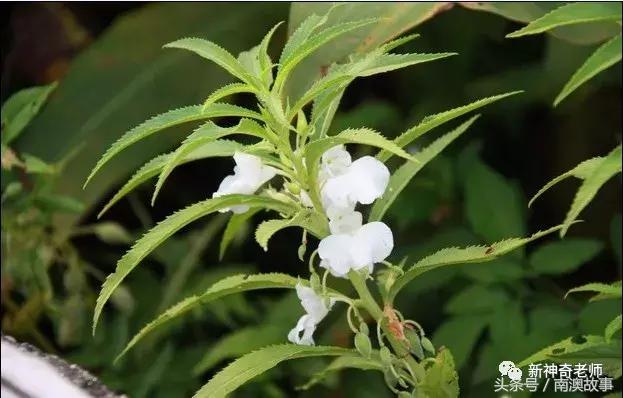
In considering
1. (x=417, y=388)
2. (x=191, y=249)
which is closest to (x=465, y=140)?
(x=191, y=249)

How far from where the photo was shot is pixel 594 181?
52cm

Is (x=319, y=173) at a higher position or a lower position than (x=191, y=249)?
lower

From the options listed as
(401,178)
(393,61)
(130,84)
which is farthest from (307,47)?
(130,84)

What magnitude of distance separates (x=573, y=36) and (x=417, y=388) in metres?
0.46

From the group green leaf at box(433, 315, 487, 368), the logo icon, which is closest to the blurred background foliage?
green leaf at box(433, 315, 487, 368)

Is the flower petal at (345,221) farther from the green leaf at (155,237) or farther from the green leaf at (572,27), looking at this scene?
the green leaf at (572,27)

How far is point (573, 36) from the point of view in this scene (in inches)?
34.7

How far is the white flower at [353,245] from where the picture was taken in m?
0.53

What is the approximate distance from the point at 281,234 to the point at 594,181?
29.9 inches

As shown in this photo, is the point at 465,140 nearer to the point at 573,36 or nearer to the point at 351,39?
the point at 573,36

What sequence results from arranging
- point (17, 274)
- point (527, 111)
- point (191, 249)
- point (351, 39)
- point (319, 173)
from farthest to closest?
1. point (527, 111)
2. point (191, 249)
3. point (17, 274)
4. point (351, 39)
5. point (319, 173)

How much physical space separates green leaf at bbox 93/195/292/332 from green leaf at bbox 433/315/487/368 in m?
0.35

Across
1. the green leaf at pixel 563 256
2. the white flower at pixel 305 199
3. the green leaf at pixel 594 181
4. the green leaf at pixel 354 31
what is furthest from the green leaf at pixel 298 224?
the green leaf at pixel 563 256

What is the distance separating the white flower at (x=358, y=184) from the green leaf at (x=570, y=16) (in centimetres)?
13
